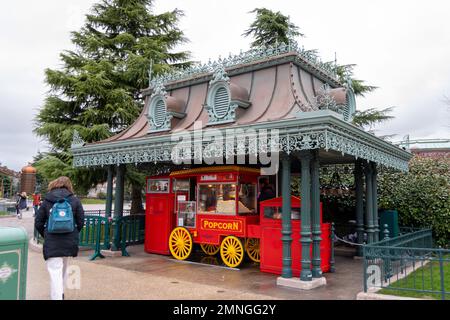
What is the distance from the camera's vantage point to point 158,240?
11023mm

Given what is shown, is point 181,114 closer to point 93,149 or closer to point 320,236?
point 93,149

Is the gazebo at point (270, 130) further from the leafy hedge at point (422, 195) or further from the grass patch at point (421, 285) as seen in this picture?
the leafy hedge at point (422, 195)

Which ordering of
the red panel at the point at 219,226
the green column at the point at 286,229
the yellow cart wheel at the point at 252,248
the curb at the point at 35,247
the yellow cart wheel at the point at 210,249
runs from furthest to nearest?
1. the curb at the point at 35,247
2. the yellow cart wheel at the point at 210,249
3. the yellow cart wheel at the point at 252,248
4. the red panel at the point at 219,226
5. the green column at the point at 286,229

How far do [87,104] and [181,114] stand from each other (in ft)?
27.2

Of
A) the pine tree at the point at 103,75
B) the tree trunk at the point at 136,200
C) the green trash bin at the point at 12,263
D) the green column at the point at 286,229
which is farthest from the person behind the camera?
the tree trunk at the point at 136,200

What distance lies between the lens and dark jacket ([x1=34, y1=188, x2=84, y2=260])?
516 centimetres

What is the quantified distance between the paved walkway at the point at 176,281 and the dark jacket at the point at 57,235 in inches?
56.9

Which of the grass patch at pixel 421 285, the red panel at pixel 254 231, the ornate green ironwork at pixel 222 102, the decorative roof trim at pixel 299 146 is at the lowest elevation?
the grass patch at pixel 421 285

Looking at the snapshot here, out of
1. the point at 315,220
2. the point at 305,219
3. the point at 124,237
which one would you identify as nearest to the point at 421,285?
the point at 315,220

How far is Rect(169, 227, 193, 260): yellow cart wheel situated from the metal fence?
1.64 m

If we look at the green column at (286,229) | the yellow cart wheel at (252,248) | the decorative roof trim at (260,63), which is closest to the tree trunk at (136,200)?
the decorative roof trim at (260,63)

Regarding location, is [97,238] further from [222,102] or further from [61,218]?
[61,218]

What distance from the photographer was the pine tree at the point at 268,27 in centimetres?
1967

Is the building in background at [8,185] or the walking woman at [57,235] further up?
the building in background at [8,185]
